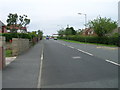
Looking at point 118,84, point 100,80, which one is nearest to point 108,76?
point 100,80

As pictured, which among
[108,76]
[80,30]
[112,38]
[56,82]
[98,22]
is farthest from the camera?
[80,30]

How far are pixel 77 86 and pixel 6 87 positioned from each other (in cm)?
230

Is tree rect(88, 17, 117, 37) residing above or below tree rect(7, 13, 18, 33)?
below

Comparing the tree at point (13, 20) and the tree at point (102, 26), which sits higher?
the tree at point (13, 20)

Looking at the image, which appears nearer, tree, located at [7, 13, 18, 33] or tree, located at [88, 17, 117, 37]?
tree, located at [88, 17, 117, 37]

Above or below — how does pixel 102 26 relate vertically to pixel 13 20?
below

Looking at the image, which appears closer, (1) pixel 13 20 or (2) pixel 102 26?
(2) pixel 102 26

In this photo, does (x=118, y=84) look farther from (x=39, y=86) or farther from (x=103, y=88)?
(x=39, y=86)

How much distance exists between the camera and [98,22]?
42438 mm

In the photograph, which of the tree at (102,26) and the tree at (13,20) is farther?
the tree at (13,20)

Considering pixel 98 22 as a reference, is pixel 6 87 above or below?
below

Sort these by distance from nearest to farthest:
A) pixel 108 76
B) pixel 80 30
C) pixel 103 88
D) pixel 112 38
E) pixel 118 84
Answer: pixel 103 88
pixel 118 84
pixel 108 76
pixel 112 38
pixel 80 30

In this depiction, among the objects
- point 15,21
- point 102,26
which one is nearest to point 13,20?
point 15,21

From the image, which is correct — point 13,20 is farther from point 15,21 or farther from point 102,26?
point 102,26
